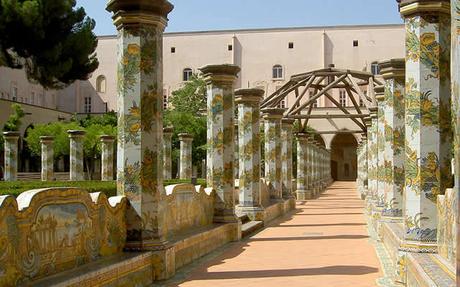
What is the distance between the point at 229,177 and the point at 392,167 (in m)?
3.67

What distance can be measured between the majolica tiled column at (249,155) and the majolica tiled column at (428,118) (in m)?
9.32

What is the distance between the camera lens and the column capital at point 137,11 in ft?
30.6

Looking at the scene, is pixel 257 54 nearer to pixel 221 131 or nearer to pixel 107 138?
pixel 107 138

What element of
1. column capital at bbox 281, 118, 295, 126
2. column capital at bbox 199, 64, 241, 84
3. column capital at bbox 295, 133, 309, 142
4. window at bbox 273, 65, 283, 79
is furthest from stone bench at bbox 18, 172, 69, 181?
window at bbox 273, 65, 283, 79

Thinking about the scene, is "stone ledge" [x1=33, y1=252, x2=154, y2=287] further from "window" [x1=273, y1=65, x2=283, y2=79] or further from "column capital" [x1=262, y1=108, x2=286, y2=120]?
"window" [x1=273, y1=65, x2=283, y2=79]

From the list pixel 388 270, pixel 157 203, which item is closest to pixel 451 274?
pixel 388 270

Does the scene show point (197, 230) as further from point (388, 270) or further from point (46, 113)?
point (46, 113)

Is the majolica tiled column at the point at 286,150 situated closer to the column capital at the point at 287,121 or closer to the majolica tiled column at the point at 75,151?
the column capital at the point at 287,121

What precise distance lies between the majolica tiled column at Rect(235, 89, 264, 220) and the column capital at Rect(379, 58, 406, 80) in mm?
6084

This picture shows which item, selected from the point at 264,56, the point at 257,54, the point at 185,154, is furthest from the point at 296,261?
the point at 257,54

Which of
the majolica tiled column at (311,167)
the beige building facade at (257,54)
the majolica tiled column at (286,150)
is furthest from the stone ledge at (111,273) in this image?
the beige building facade at (257,54)

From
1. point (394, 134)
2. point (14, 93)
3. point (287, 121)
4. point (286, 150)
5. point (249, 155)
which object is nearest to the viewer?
point (394, 134)

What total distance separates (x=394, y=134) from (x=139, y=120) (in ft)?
17.1

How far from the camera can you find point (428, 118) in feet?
27.1
